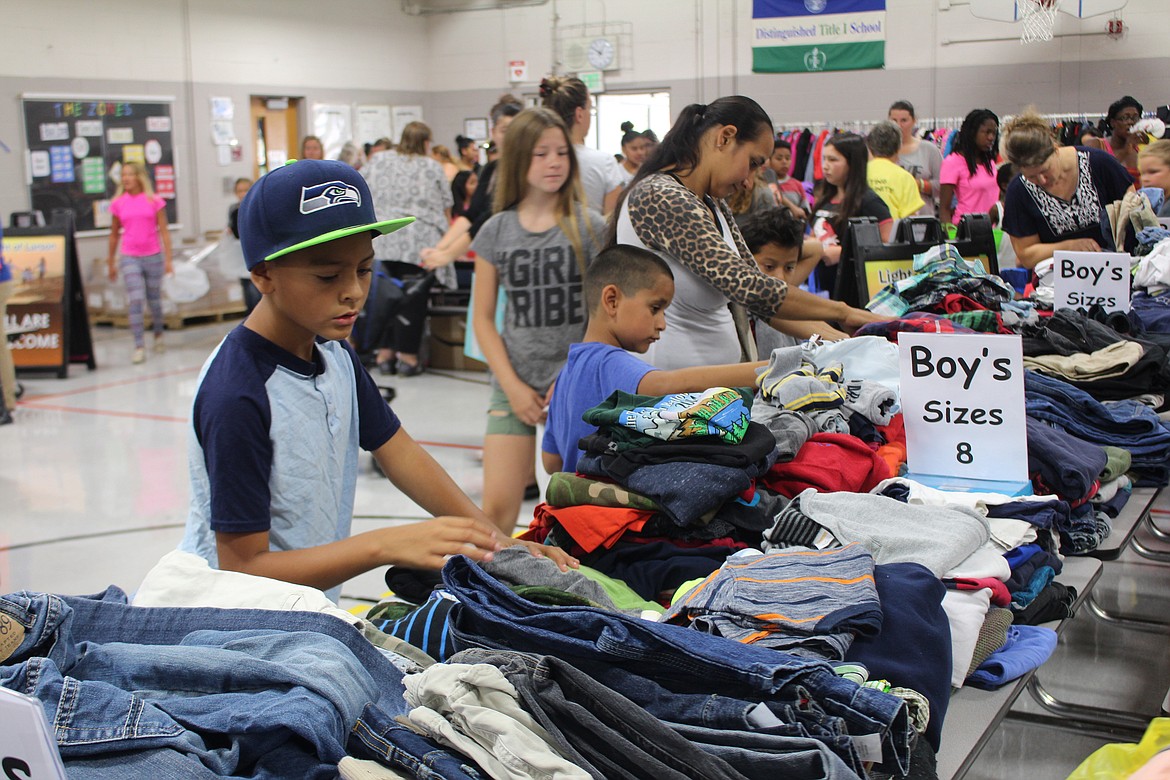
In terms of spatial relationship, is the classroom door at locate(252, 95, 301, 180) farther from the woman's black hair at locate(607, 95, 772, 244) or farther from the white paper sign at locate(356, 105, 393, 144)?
the woman's black hair at locate(607, 95, 772, 244)

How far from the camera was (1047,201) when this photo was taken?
4414 millimetres

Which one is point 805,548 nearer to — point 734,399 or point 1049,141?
point 734,399

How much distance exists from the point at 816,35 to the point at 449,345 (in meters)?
7.43

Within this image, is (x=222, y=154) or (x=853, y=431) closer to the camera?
(x=853, y=431)

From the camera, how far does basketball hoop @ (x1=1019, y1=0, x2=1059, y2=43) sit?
1142 cm

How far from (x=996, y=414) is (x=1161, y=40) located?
11.4 metres

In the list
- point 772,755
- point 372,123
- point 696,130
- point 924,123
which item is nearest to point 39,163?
point 372,123

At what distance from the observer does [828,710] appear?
3.81 ft

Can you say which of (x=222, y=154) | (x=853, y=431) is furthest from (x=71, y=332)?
(x=853, y=431)

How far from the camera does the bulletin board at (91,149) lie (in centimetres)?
1094

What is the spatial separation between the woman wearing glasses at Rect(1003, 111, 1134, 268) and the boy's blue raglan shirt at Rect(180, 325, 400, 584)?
340 cm

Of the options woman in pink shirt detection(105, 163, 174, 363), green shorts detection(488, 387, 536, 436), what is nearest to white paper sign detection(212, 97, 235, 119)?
woman in pink shirt detection(105, 163, 174, 363)

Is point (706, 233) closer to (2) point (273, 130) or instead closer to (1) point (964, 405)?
(1) point (964, 405)

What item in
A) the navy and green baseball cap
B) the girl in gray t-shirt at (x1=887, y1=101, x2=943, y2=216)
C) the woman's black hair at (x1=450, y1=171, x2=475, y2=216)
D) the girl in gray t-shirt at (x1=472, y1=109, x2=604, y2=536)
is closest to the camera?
the navy and green baseball cap
